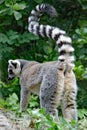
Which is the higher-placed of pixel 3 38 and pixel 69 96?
pixel 3 38

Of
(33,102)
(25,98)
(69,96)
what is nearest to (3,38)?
(33,102)

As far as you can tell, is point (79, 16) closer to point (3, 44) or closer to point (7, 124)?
point (3, 44)

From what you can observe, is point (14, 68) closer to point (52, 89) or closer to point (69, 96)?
point (69, 96)

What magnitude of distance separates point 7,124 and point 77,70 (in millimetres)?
3217

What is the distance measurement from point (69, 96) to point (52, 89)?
0.37 metres

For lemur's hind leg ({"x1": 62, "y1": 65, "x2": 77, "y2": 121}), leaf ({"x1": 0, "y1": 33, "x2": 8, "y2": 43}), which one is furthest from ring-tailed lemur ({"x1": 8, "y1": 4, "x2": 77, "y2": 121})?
leaf ({"x1": 0, "y1": 33, "x2": 8, "y2": 43})

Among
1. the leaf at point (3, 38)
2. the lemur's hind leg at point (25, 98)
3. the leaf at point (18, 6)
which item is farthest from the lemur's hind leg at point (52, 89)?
the leaf at point (3, 38)

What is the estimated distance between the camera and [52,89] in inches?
254

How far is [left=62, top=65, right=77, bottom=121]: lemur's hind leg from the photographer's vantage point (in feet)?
21.8

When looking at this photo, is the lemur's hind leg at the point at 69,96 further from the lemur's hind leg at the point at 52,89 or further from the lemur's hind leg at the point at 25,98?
the lemur's hind leg at the point at 25,98

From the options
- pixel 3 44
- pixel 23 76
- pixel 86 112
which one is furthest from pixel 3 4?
pixel 86 112

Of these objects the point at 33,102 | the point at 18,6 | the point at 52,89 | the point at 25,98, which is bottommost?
the point at 33,102

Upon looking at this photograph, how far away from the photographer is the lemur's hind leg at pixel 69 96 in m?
6.65

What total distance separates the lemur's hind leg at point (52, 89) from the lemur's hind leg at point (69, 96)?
0.16 m
